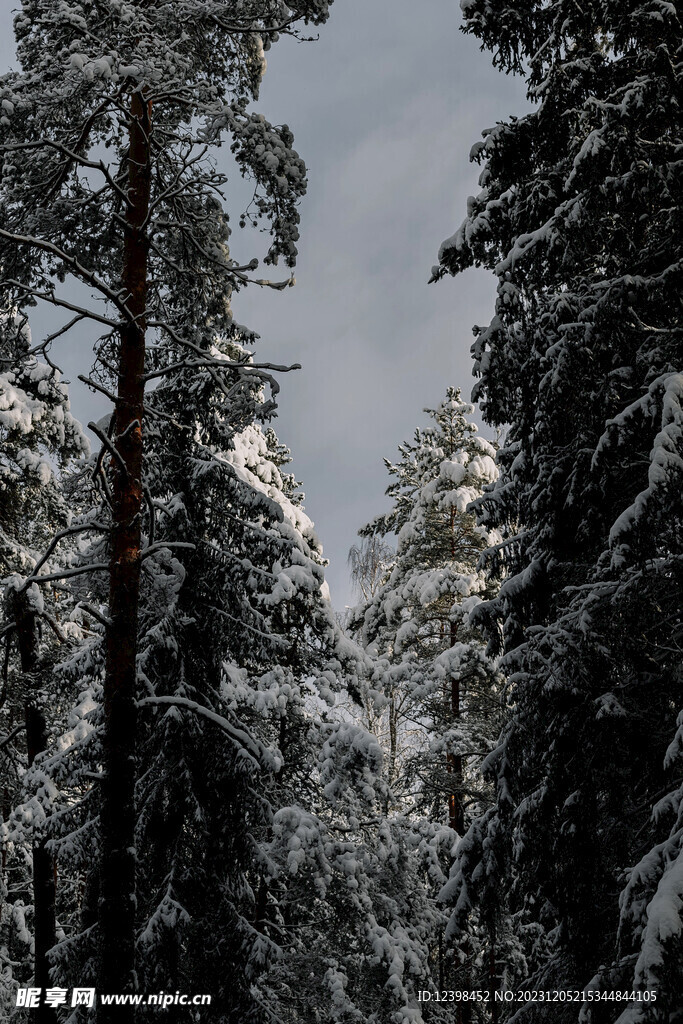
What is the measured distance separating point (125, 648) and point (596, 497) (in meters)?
4.69

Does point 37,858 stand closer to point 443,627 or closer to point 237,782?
point 237,782

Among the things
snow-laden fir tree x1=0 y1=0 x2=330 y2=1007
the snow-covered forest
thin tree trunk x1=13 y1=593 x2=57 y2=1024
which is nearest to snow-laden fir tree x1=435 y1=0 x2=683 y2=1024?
the snow-covered forest

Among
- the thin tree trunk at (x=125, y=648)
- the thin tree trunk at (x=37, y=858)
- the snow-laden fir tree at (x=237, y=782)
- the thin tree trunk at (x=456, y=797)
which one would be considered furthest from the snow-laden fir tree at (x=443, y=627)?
the thin tree trunk at (x=125, y=648)

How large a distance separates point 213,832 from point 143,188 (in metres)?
6.74

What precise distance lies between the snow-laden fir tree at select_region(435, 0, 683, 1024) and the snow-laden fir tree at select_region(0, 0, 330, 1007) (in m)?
2.65

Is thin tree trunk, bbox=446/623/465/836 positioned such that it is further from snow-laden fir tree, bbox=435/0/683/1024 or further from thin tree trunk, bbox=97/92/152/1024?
thin tree trunk, bbox=97/92/152/1024

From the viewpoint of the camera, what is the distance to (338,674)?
11906mm

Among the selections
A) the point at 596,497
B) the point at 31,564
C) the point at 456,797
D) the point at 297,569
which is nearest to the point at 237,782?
the point at 297,569

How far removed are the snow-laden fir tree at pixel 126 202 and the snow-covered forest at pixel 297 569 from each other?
33 mm

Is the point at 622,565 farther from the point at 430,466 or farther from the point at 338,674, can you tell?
the point at 430,466

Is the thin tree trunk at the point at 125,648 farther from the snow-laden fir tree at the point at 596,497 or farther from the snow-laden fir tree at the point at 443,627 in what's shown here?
the snow-laden fir tree at the point at 443,627

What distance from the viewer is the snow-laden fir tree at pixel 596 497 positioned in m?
6.12

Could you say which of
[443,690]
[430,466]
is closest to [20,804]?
[443,690]

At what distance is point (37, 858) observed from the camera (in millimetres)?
10867
